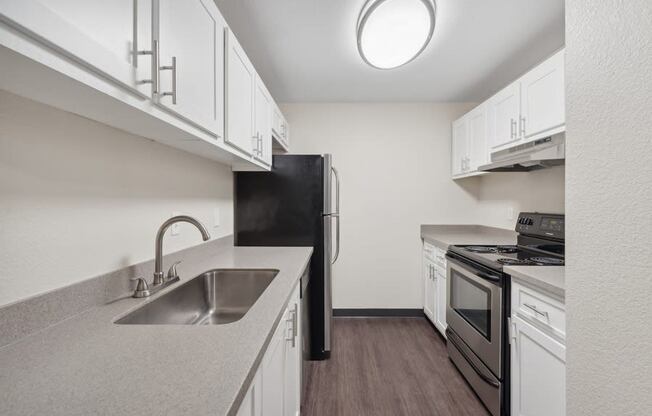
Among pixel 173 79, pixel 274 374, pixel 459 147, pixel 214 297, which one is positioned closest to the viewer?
pixel 173 79

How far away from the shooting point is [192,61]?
1.06m

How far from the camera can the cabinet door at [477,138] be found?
272 centimetres

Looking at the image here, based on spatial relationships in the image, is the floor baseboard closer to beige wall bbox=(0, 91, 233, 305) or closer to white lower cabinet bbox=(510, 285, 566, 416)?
white lower cabinet bbox=(510, 285, 566, 416)

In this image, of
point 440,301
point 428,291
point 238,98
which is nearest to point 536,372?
point 440,301

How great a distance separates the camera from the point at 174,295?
126cm

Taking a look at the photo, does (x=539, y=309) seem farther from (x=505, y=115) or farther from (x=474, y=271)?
(x=505, y=115)

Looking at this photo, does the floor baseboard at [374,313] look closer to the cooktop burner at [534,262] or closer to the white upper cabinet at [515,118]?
the white upper cabinet at [515,118]

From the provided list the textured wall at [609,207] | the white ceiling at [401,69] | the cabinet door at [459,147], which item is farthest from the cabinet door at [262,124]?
the cabinet door at [459,147]

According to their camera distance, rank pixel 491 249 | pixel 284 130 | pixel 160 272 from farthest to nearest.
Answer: pixel 284 130
pixel 491 249
pixel 160 272

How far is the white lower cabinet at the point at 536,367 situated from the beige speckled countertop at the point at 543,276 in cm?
7

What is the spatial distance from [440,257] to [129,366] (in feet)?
8.53

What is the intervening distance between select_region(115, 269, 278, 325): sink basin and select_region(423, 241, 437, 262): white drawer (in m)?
1.95

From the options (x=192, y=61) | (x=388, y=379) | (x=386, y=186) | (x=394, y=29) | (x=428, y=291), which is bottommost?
(x=388, y=379)

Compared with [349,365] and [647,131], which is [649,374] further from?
[349,365]
